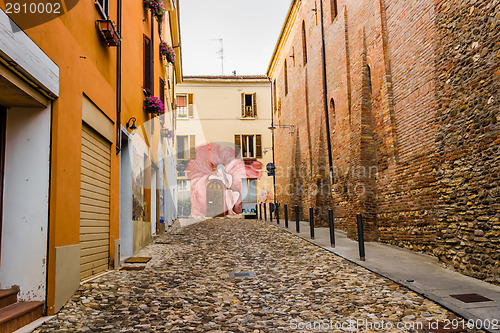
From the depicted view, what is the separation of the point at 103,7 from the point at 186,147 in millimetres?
22214

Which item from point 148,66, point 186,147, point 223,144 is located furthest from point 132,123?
point 223,144

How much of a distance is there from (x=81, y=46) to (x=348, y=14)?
32.4 ft

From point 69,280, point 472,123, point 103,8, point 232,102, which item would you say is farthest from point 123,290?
point 232,102

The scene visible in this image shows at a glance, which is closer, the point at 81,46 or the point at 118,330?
the point at 118,330

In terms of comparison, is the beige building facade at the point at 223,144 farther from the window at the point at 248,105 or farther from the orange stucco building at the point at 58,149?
the orange stucco building at the point at 58,149

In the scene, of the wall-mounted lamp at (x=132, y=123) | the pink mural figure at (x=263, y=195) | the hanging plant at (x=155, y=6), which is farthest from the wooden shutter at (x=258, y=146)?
the wall-mounted lamp at (x=132, y=123)

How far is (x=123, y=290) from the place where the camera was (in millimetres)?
Answer: 5430

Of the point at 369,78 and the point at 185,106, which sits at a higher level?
the point at 185,106

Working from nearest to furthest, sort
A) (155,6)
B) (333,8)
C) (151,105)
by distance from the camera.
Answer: (151,105), (155,6), (333,8)

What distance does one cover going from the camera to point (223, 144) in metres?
29.1

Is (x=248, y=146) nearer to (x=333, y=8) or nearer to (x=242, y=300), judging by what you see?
(x=333, y=8)

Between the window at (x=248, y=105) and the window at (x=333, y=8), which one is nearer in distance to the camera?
the window at (x=333, y=8)

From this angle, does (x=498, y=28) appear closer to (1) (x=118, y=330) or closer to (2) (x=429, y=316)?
(2) (x=429, y=316)

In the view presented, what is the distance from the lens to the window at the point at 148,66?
36.3 ft
